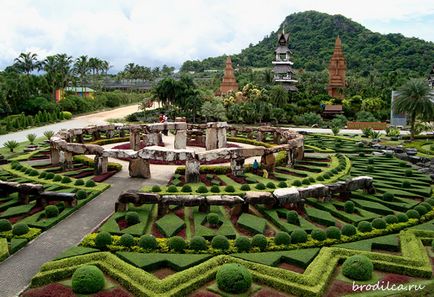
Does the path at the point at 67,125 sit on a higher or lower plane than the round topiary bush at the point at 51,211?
higher

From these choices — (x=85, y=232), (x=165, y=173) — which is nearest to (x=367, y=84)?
(x=165, y=173)

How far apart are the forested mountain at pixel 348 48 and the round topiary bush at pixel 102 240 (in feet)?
364

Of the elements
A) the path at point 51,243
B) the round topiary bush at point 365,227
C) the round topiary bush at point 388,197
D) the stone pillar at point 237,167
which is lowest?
the path at point 51,243

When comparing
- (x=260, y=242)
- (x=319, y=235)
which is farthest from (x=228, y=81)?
(x=260, y=242)

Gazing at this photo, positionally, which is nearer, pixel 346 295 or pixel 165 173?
pixel 346 295

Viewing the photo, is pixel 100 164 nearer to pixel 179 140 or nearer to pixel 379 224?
pixel 179 140

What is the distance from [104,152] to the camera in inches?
1359

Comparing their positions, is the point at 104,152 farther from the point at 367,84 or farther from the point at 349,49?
the point at 349,49

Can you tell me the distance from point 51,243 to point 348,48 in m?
152

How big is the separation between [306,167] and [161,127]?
16486mm

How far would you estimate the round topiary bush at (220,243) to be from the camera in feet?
67.9

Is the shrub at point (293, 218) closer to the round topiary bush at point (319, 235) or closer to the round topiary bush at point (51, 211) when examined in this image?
the round topiary bush at point (319, 235)

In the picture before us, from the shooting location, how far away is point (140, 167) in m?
34.2

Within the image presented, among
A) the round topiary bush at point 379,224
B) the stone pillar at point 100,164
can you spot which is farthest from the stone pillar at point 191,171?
the round topiary bush at point 379,224
